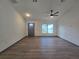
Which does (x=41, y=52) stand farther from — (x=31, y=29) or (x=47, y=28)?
(x=47, y=28)

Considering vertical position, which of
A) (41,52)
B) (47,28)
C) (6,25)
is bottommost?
(41,52)

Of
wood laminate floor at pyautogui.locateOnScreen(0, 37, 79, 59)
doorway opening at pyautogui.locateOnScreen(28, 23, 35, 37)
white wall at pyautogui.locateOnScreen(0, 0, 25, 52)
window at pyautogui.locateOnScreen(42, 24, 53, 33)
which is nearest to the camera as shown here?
wood laminate floor at pyautogui.locateOnScreen(0, 37, 79, 59)

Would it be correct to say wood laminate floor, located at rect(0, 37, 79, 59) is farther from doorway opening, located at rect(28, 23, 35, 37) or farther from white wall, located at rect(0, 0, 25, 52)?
doorway opening, located at rect(28, 23, 35, 37)

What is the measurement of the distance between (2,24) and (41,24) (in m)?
8.04

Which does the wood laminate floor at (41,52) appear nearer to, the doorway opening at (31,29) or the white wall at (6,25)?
the white wall at (6,25)

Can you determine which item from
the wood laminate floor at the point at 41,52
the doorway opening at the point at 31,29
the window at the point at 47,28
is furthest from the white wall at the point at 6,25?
the window at the point at 47,28

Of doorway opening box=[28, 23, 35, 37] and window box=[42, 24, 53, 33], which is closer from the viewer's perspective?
doorway opening box=[28, 23, 35, 37]

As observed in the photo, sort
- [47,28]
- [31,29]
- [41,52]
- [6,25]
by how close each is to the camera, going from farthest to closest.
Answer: [47,28]
[31,29]
[6,25]
[41,52]

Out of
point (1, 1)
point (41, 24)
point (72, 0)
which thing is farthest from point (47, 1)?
point (41, 24)

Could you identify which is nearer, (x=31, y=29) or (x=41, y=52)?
(x=41, y=52)

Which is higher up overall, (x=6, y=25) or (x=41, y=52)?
(x=6, y=25)

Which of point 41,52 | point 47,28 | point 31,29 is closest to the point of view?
point 41,52

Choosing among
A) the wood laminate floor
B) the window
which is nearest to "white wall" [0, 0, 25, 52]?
the wood laminate floor

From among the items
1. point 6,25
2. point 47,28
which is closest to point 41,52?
point 6,25
